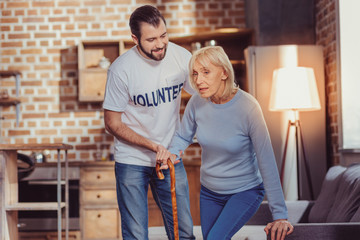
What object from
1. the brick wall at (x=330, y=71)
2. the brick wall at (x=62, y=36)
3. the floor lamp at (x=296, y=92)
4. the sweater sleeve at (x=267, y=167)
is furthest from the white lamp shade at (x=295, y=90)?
the sweater sleeve at (x=267, y=167)

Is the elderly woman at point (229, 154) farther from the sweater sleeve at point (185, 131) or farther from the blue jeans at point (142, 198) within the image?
the blue jeans at point (142, 198)

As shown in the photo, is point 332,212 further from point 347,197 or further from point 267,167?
point 267,167

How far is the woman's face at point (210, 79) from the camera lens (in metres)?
2.03

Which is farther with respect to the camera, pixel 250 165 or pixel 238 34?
pixel 238 34

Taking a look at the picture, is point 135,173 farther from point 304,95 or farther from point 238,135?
point 304,95

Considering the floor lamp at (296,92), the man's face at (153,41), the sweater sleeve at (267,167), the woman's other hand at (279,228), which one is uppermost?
the man's face at (153,41)

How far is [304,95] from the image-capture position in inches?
152

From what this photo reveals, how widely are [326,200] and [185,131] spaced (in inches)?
46.6

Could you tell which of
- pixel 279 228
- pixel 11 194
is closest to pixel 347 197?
pixel 279 228

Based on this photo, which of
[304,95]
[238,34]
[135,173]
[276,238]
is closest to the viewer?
[276,238]

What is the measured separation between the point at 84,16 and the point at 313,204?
3229 millimetres

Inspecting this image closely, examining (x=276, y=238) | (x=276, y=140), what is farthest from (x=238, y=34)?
(x=276, y=238)

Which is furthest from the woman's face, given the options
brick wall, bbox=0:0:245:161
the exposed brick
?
the exposed brick

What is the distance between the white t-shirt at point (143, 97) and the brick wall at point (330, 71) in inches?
76.9
